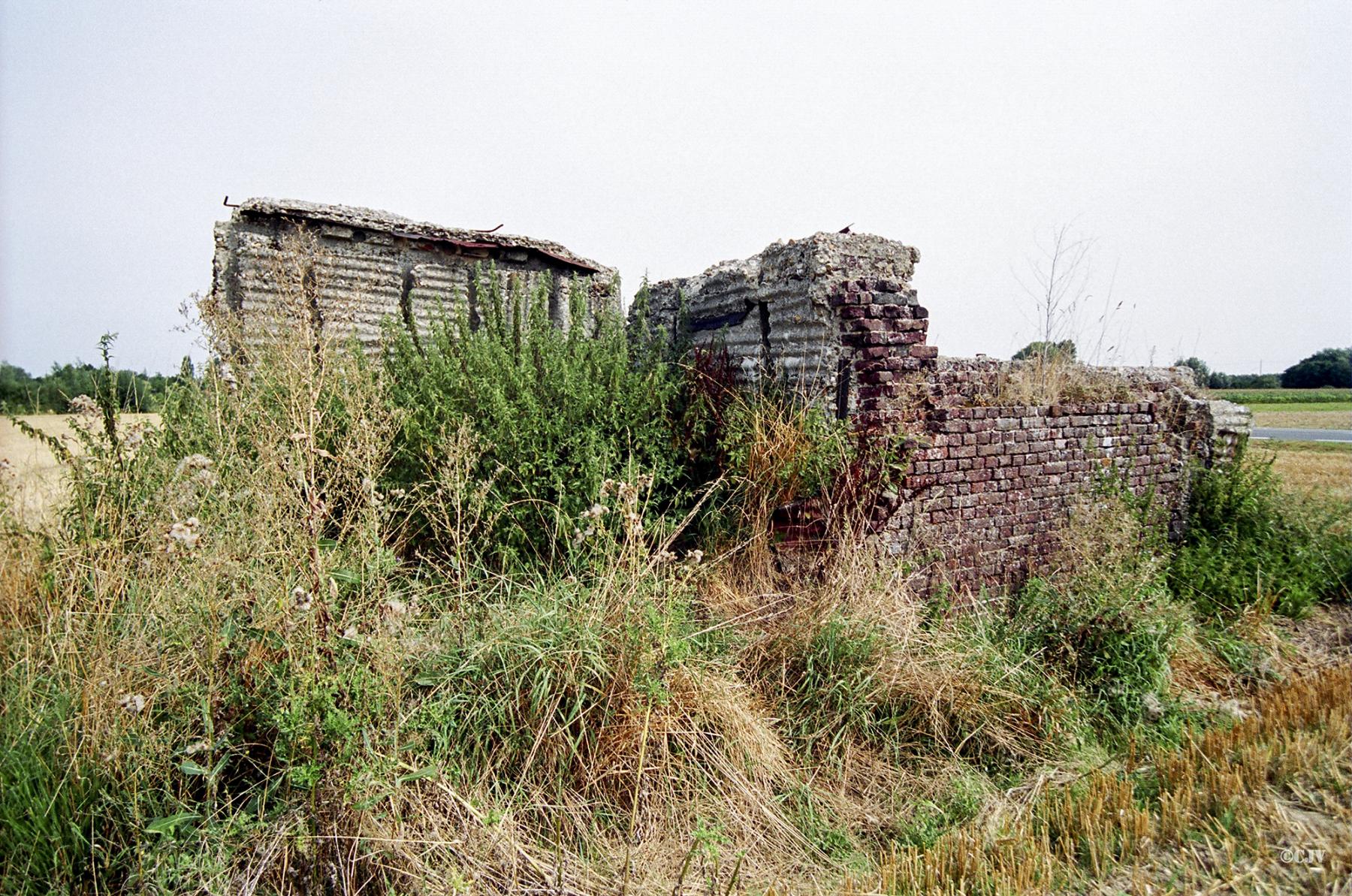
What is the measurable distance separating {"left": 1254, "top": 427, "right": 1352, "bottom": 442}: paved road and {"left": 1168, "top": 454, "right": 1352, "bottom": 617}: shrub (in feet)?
20.7

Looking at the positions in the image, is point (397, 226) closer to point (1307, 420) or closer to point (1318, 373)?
point (1307, 420)

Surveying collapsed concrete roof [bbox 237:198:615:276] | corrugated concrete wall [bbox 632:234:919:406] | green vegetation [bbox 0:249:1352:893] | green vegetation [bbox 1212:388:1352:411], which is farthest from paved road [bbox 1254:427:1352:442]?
collapsed concrete roof [bbox 237:198:615:276]

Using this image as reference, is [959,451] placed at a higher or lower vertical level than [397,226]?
lower

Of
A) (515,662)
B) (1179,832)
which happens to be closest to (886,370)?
(1179,832)

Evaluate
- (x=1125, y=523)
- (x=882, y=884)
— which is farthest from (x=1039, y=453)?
(x=882, y=884)

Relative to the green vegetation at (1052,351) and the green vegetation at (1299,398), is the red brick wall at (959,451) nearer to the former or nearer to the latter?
the green vegetation at (1052,351)

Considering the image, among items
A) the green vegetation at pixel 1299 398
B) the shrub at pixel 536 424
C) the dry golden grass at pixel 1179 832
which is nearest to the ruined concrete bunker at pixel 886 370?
the shrub at pixel 536 424

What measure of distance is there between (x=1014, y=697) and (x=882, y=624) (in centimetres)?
79

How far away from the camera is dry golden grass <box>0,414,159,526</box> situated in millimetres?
3660

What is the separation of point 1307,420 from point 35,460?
19.6 m

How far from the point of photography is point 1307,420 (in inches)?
575

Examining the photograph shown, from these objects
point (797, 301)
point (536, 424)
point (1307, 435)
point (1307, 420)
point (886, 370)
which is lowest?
point (1307, 435)

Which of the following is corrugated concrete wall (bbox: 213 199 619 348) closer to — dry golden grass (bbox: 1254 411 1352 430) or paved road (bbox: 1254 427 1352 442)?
Answer: paved road (bbox: 1254 427 1352 442)

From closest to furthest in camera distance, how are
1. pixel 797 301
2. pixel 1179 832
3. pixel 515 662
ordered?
pixel 1179 832
pixel 515 662
pixel 797 301
